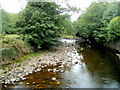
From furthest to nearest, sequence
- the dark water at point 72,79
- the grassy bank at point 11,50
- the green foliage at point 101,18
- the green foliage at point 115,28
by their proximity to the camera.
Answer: the green foliage at point 101,18 < the green foliage at point 115,28 < the grassy bank at point 11,50 < the dark water at point 72,79

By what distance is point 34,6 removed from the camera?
13.7m

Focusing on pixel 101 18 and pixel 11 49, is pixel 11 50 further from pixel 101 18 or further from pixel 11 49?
pixel 101 18

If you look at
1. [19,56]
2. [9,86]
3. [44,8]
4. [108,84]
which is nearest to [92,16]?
[44,8]

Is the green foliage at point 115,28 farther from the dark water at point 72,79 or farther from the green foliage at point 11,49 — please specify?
the green foliage at point 11,49

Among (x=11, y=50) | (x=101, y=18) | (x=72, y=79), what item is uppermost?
(x=101, y=18)

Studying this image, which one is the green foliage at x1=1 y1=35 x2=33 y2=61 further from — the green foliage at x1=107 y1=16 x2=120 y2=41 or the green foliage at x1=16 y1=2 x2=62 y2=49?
the green foliage at x1=107 y1=16 x2=120 y2=41

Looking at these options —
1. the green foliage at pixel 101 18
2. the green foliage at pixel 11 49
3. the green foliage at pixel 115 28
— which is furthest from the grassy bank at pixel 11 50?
the green foliage at pixel 101 18

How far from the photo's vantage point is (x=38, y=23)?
12.0 m

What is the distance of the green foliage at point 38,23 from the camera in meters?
12.5

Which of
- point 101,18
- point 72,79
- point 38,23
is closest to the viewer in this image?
point 72,79

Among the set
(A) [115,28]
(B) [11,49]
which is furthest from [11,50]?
(A) [115,28]

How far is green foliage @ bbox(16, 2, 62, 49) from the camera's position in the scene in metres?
12.5

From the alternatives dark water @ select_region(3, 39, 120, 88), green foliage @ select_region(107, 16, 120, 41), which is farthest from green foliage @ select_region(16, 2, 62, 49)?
green foliage @ select_region(107, 16, 120, 41)

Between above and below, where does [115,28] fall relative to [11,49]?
above
